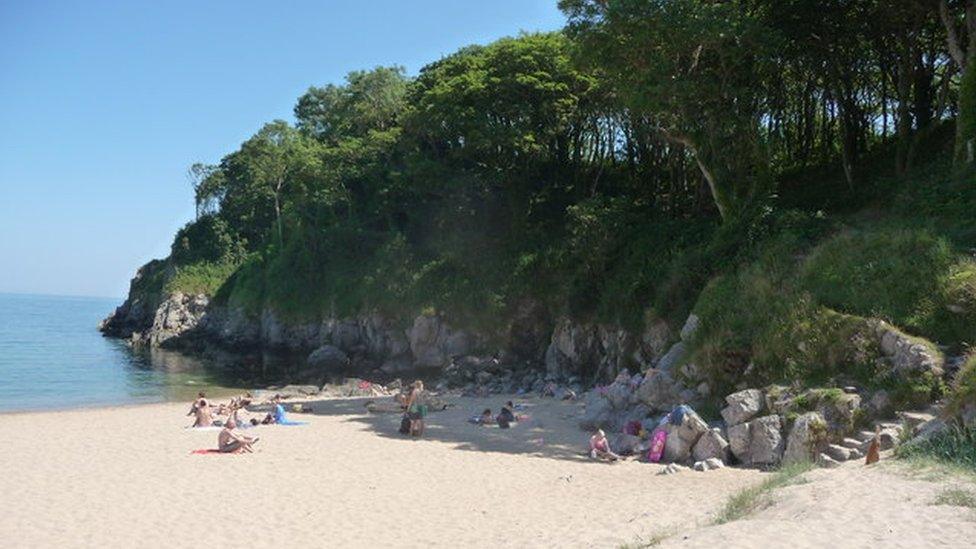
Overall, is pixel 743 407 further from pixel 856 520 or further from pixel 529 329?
pixel 529 329

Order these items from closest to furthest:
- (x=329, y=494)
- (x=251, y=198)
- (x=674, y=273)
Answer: (x=329, y=494) → (x=674, y=273) → (x=251, y=198)

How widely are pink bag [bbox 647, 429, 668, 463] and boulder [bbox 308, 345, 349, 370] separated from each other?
1038 inches

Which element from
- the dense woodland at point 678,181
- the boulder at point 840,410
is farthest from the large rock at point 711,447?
the dense woodland at point 678,181

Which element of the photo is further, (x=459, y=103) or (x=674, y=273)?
(x=459, y=103)

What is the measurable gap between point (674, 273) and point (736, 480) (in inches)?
476

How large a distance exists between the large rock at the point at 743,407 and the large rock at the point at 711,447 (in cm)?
60

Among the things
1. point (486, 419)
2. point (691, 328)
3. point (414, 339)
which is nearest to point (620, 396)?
point (691, 328)

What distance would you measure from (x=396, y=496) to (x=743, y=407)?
7.71 meters

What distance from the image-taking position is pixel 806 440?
13.4 metres

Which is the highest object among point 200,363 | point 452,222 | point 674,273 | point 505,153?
point 505,153

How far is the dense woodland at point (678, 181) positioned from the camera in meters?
17.3

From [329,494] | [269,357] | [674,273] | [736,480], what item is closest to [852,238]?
[674,273]

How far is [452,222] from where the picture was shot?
38.3 meters

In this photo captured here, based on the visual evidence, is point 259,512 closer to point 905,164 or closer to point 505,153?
point 905,164
